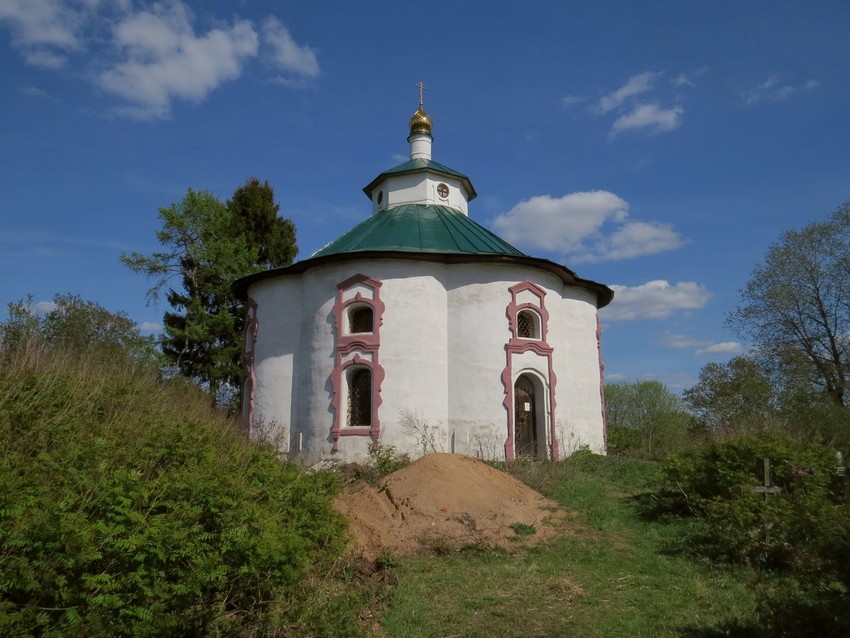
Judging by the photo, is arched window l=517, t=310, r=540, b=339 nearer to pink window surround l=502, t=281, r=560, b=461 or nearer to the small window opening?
the small window opening

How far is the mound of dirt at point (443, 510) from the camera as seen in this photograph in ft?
32.0

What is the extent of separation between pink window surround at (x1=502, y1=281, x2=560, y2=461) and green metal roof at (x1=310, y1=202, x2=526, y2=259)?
1.22m

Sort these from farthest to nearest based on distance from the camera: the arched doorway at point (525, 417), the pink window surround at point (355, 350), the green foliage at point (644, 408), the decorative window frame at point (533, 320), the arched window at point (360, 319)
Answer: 1. the green foliage at point (644, 408)
2. the decorative window frame at point (533, 320)
3. the arched doorway at point (525, 417)
4. the arched window at point (360, 319)
5. the pink window surround at point (355, 350)

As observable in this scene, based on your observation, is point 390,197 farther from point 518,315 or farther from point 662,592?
point 662,592

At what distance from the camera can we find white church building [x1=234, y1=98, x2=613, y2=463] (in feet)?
56.0

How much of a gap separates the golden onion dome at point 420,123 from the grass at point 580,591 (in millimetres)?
16807

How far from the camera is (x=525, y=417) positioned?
18391mm

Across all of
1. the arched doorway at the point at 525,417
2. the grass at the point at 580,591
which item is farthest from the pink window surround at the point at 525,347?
the grass at the point at 580,591

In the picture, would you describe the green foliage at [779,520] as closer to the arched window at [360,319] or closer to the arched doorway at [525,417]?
the arched doorway at [525,417]

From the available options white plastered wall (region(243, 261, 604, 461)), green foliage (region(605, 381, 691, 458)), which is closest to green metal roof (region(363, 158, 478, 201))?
white plastered wall (region(243, 261, 604, 461))

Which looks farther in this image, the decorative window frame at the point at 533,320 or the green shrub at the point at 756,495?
the decorative window frame at the point at 533,320

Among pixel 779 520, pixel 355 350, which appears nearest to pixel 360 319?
pixel 355 350

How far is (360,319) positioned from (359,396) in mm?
2159

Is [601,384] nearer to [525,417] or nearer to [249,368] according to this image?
[525,417]
